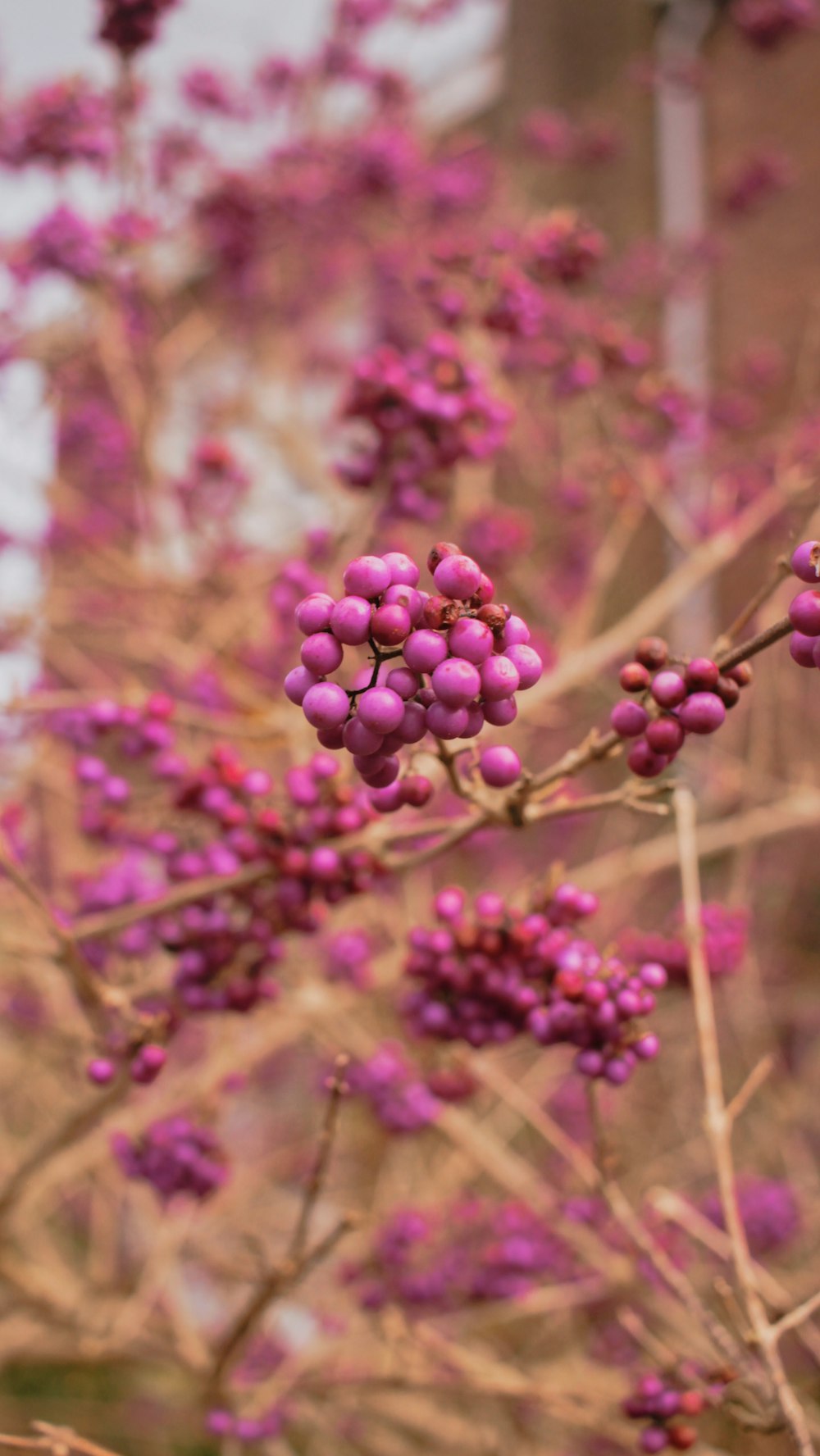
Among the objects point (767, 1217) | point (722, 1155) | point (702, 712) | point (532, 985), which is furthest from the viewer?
point (767, 1217)

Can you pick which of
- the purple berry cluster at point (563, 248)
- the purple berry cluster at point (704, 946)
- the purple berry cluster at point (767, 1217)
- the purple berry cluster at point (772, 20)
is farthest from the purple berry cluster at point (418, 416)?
the purple berry cluster at point (772, 20)

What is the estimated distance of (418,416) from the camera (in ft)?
5.98

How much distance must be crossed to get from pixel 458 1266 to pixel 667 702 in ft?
6.48

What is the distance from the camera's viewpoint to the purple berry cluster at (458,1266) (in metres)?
2.18

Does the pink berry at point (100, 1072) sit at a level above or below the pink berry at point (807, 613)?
below

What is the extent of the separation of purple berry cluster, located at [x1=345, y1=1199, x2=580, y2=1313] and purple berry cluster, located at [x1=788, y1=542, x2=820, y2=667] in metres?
1.69

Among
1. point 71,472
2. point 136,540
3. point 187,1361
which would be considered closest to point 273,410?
point 71,472

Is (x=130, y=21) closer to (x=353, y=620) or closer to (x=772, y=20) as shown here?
(x=353, y=620)

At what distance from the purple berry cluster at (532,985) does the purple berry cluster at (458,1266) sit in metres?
0.99

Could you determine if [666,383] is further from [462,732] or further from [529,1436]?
[529,1436]

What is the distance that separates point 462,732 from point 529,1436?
2.64m

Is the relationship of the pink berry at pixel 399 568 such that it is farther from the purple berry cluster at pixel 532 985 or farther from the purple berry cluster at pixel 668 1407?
the purple berry cluster at pixel 668 1407

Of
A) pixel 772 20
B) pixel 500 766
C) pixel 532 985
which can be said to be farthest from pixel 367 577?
pixel 772 20

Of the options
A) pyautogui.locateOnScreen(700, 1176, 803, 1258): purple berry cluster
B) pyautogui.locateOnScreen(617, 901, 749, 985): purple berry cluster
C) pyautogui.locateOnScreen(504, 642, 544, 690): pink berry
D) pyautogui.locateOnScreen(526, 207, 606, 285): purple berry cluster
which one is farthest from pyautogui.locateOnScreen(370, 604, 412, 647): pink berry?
pyautogui.locateOnScreen(700, 1176, 803, 1258): purple berry cluster
